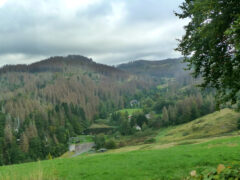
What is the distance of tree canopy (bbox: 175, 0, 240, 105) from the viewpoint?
35.3 feet

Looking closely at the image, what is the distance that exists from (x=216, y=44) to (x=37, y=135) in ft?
361

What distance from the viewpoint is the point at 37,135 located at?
10781 cm

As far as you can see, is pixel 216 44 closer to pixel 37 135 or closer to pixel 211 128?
pixel 211 128

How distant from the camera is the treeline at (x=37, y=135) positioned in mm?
89369

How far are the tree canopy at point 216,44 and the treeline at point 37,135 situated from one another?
64332 mm

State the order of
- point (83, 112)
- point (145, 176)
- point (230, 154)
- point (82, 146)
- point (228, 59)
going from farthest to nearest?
point (83, 112)
point (82, 146)
point (230, 154)
point (145, 176)
point (228, 59)

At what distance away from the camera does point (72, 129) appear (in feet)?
441

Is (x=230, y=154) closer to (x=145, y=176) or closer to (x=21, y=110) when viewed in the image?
(x=145, y=176)

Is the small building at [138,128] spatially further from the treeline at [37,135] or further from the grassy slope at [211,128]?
the treeline at [37,135]

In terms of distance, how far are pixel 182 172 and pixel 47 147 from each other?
95.8 meters

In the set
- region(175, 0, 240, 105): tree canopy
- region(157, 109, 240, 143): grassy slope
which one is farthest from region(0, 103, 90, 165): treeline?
region(175, 0, 240, 105): tree canopy

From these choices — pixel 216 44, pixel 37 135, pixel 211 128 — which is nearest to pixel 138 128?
pixel 211 128

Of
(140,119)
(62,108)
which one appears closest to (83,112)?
(62,108)

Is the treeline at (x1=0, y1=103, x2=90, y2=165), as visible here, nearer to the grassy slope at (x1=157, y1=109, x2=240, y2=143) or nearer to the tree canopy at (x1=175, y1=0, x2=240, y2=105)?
the grassy slope at (x1=157, y1=109, x2=240, y2=143)
